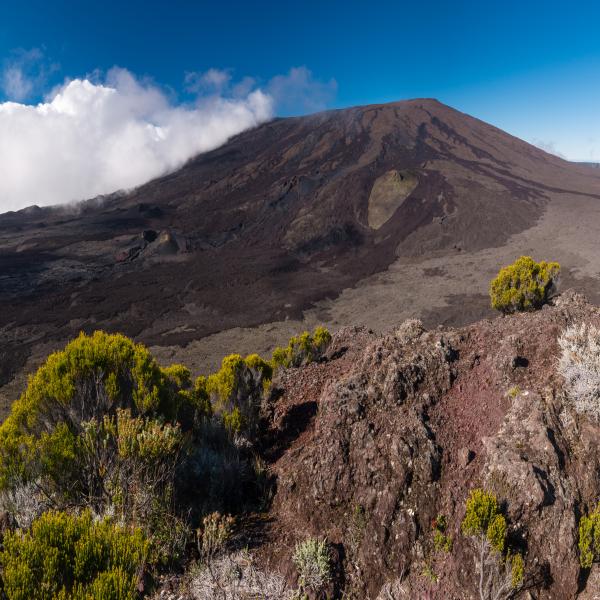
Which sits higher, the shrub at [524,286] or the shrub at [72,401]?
the shrub at [524,286]

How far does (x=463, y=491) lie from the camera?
187 inches

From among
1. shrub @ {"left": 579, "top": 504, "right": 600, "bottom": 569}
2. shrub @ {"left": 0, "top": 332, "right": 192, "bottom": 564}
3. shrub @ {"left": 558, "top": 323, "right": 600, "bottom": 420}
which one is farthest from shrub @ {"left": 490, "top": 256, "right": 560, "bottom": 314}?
shrub @ {"left": 0, "top": 332, "right": 192, "bottom": 564}

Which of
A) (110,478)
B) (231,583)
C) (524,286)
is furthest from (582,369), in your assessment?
(524,286)

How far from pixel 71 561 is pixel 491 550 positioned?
13.0 feet

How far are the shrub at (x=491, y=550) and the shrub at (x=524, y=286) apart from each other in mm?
10636

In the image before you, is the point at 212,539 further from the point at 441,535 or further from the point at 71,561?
the point at 441,535

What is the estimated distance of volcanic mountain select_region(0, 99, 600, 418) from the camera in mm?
26141

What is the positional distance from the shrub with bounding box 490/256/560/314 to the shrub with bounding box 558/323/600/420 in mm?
7968

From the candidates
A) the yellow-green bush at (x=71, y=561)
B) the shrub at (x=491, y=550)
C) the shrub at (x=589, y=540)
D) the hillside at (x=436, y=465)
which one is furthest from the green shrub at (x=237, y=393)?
the shrub at (x=589, y=540)

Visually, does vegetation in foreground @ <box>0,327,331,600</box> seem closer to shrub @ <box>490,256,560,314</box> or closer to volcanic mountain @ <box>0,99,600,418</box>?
shrub @ <box>490,256,560,314</box>

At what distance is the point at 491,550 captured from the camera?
405cm

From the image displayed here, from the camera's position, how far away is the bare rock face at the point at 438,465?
4.24 meters

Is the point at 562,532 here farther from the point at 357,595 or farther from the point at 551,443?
the point at 357,595

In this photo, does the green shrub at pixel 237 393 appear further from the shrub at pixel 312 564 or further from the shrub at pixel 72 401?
the shrub at pixel 312 564
